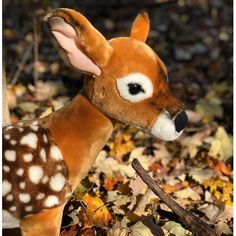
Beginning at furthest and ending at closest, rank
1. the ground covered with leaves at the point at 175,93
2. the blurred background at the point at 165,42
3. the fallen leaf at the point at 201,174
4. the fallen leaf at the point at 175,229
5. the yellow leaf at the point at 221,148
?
the blurred background at the point at 165,42 < the yellow leaf at the point at 221,148 < the fallen leaf at the point at 201,174 < the ground covered with leaves at the point at 175,93 < the fallen leaf at the point at 175,229

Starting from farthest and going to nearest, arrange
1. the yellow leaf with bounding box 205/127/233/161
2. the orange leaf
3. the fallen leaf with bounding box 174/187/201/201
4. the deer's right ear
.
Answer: the yellow leaf with bounding box 205/127/233/161 → the orange leaf → the fallen leaf with bounding box 174/187/201/201 → the deer's right ear

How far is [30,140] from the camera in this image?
164 centimetres

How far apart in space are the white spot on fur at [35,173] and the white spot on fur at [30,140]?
0.06m

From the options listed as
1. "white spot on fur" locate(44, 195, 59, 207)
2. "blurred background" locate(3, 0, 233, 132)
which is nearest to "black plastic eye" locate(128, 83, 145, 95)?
"white spot on fur" locate(44, 195, 59, 207)

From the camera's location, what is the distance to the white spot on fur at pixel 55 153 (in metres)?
1.65

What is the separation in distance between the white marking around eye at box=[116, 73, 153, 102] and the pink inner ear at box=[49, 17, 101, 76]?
0.24ft

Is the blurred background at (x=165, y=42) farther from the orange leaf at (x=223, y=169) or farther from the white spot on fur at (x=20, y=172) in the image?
the white spot on fur at (x=20, y=172)

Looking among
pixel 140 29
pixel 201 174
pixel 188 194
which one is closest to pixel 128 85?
pixel 140 29

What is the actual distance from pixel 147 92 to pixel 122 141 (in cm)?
138

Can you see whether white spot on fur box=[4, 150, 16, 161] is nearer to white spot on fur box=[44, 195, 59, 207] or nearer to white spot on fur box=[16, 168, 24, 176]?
white spot on fur box=[16, 168, 24, 176]

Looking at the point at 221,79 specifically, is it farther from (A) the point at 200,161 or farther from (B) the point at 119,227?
(B) the point at 119,227

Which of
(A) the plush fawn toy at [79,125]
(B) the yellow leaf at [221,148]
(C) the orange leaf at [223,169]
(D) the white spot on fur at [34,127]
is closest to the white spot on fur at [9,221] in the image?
(A) the plush fawn toy at [79,125]

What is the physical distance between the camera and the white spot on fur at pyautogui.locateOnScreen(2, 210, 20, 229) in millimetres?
1616

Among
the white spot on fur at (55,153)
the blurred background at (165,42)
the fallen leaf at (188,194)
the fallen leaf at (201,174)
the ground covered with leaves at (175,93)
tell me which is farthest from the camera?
the blurred background at (165,42)
